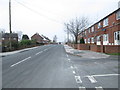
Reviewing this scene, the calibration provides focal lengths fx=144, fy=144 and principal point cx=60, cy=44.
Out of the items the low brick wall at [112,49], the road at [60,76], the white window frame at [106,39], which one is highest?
the white window frame at [106,39]

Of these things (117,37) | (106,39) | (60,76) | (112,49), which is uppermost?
(117,37)

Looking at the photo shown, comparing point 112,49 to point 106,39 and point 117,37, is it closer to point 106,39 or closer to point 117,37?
point 117,37

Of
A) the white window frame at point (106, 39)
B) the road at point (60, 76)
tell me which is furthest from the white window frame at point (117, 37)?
the road at point (60, 76)

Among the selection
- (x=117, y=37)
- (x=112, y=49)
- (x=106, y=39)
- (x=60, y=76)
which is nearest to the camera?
(x=60, y=76)

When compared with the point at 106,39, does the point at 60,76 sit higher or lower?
lower

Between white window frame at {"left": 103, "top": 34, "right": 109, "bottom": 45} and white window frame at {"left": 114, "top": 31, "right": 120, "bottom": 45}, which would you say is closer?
white window frame at {"left": 114, "top": 31, "right": 120, "bottom": 45}

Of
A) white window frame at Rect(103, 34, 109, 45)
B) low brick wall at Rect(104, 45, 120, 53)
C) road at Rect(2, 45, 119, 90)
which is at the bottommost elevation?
road at Rect(2, 45, 119, 90)

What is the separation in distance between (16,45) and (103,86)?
96.3 ft

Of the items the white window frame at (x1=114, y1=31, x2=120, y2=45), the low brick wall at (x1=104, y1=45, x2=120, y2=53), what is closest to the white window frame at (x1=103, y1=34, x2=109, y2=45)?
the white window frame at (x1=114, y1=31, x2=120, y2=45)

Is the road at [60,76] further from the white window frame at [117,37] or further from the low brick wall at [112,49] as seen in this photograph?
the white window frame at [117,37]

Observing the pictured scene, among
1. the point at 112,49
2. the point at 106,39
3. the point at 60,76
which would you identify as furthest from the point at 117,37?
the point at 60,76

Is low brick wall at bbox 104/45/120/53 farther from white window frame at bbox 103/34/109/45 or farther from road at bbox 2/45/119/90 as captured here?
road at bbox 2/45/119/90

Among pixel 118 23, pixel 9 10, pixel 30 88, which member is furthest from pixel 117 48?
pixel 9 10

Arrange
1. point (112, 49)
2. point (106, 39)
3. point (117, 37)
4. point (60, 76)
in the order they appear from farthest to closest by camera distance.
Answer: point (106, 39) < point (117, 37) < point (112, 49) < point (60, 76)
